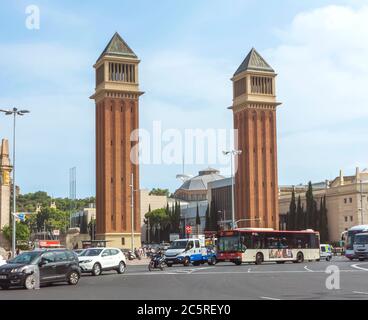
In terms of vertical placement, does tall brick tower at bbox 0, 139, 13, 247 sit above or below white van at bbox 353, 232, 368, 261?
above

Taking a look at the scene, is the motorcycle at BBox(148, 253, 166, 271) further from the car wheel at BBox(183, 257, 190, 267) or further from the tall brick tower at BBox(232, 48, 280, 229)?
the tall brick tower at BBox(232, 48, 280, 229)

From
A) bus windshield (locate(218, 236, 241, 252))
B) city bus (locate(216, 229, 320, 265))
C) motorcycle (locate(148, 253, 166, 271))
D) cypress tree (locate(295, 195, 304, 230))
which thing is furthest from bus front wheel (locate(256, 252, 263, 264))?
cypress tree (locate(295, 195, 304, 230))

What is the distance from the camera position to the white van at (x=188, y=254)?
4447 cm

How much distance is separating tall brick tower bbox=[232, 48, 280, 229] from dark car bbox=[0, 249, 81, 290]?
3289 inches

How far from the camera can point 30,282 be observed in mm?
22531

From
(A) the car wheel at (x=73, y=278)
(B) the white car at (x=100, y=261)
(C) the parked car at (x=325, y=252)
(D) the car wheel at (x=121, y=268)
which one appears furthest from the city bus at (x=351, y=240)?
(A) the car wheel at (x=73, y=278)

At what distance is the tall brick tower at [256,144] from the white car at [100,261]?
74.0m

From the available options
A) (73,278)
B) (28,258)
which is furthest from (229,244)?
(28,258)

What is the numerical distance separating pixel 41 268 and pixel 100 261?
993 cm

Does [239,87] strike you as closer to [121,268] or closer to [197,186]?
[197,186]

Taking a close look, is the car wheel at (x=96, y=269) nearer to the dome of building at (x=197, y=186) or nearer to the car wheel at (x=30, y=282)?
the car wheel at (x=30, y=282)

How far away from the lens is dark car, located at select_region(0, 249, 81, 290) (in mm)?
22234
